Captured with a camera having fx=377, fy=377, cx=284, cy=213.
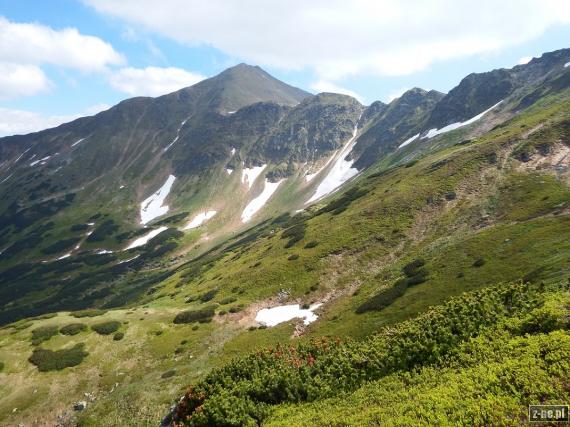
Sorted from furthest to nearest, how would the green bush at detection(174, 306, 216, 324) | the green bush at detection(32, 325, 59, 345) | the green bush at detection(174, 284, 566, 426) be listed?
the green bush at detection(174, 306, 216, 324)
the green bush at detection(32, 325, 59, 345)
the green bush at detection(174, 284, 566, 426)

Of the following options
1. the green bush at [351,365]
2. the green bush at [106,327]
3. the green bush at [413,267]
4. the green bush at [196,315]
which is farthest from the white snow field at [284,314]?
the green bush at [351,365]

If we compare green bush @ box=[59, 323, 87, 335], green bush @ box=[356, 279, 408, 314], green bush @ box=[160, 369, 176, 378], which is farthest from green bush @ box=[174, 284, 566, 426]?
green bush @ box=[59, 323, 87, 335]

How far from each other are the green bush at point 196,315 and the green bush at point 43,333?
61.0ft

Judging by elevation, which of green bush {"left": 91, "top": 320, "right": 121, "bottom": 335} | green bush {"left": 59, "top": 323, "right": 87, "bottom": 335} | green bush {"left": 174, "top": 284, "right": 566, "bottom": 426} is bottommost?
green bush {"left": 91, "top": 320, "right": 121, "bottom": 335}

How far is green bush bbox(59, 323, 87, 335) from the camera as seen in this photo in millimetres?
59547

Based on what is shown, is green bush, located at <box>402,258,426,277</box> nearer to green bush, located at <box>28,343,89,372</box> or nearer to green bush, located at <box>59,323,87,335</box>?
green bush, located at <box>28,343,89,372</box>

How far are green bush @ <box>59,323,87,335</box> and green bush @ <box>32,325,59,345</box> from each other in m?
0.99

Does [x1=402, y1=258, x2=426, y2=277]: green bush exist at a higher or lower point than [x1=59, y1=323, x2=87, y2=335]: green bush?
lower

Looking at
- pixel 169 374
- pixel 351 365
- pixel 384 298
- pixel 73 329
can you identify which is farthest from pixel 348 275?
pixel 73 329

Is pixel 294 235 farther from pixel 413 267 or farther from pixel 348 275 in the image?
pixel 413 267

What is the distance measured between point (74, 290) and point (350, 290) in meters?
149

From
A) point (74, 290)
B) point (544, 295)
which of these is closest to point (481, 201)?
point (544, 295)

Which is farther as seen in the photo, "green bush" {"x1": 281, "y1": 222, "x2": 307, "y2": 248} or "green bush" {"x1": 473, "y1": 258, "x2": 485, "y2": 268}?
"green bush" {"x1": 281, "y1": 222, "x2": 307, "y2": 248}

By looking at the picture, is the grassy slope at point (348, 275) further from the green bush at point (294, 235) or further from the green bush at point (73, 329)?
the green bush at point (294, 235)
